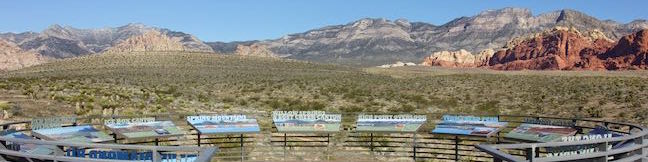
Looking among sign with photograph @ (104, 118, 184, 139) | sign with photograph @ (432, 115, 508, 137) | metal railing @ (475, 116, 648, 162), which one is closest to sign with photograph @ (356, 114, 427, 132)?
sign with photograph @ (432, 115, 508, 137)

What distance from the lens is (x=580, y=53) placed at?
601 feet

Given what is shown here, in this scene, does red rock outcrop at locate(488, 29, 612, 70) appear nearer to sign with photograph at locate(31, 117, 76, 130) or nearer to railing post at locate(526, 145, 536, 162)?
sign with photograph at locate(31, 117, 76, 130)

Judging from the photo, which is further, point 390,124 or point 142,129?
point 390,124

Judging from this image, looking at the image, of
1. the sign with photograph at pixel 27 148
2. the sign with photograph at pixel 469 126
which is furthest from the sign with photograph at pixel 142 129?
the sign with photograph at pixel 469 126

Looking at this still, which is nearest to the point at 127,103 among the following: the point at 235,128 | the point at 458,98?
the point at 235,128

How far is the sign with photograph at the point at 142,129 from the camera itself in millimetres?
15797

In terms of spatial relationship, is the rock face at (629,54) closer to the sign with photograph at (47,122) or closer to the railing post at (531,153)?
the sign with photograph at (47,122)

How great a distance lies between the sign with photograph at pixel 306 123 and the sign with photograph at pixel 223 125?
824 mm

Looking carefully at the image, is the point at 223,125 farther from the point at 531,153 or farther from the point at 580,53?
the point at 580,53

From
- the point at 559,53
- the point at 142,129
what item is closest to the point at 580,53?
the point at 559,53

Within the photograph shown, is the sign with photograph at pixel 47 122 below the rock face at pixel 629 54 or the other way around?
below

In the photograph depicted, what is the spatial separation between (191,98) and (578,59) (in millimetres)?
156951

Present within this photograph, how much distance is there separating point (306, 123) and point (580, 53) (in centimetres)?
18074

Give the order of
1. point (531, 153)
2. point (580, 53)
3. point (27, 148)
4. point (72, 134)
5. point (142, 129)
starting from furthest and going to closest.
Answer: point (580, 53) < point (142, 129) < point (72, 134) < point (27, 148) < point (531, 153)
